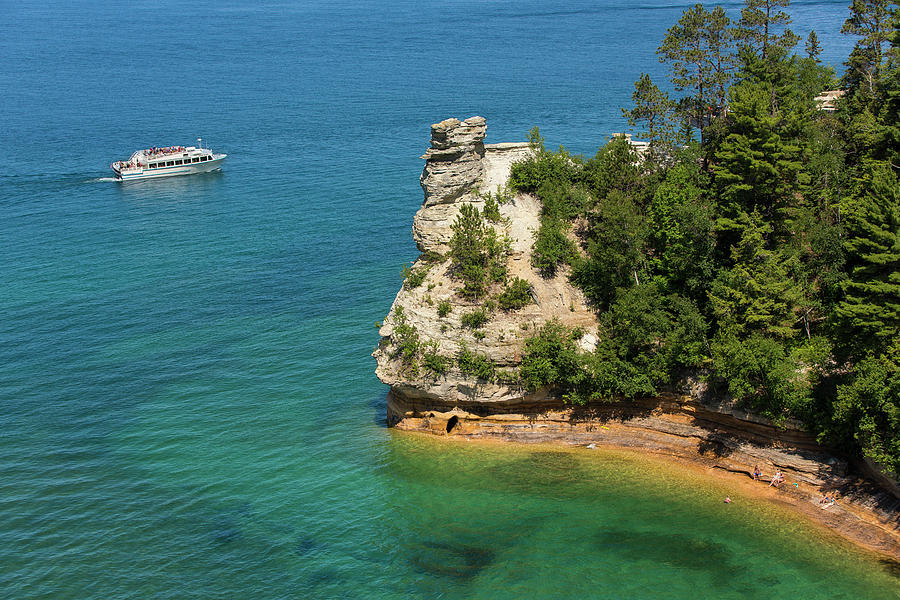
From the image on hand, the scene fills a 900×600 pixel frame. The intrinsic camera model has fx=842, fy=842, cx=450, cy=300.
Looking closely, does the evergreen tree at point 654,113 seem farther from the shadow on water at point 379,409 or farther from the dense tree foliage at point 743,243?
the shadow on water at point 379,409

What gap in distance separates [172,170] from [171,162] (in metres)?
1.30

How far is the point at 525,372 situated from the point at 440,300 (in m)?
8.49

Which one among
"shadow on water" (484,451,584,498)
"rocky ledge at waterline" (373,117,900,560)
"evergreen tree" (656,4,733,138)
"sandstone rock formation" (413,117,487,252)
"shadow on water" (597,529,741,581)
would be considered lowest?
"shadow on water" (597,529,741,581)

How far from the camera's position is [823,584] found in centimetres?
4425

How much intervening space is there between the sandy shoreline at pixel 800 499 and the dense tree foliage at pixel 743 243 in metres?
3.61

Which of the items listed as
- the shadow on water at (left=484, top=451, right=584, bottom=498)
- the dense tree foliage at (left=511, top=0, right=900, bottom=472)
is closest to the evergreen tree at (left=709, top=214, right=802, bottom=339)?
the dense tree foliage at (left=511, top=0, right=900, bottom=472)

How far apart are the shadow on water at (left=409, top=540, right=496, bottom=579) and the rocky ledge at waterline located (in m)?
11.6

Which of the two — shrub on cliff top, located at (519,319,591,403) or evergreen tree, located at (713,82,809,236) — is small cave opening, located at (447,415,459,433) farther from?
evergreen tree, located at (713,82,809,236)

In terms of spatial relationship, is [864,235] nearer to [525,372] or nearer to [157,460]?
[525,372]

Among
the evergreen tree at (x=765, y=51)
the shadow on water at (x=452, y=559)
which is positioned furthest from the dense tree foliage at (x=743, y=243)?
the shadow on water at (x=452, y=559)

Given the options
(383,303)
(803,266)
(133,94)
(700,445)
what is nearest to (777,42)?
(803,266)

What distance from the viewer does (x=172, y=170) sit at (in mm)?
131125

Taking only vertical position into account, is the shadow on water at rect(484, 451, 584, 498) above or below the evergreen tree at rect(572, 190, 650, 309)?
below

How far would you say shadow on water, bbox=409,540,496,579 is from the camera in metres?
47.7
